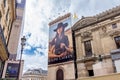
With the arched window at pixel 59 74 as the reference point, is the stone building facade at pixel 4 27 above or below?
above

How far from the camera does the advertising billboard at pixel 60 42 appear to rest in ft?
67.0

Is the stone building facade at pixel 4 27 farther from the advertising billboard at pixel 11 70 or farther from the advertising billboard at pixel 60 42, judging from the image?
the advertising billboard at pixel 11 70

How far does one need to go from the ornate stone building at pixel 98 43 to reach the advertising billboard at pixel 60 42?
3.98 feet

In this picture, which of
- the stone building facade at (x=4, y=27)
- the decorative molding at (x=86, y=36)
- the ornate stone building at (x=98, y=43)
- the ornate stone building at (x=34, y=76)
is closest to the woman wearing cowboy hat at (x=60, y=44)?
the ornate stone building at (x=98, y=43)

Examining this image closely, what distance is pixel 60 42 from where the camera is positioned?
22047mm

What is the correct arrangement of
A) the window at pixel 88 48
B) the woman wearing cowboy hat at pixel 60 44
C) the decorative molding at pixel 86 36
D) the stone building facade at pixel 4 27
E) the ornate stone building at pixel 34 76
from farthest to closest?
1. the ornate stone building at pixel 34 76
2. the woman wearing cowboy hat at pixel 60 44
3. the decorative molding at pixel 86 36
4. the window at pixel 88 48
5. the stone building facade at pixel 4 27

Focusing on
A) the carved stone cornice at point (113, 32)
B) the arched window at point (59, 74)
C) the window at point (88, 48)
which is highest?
the carved stone cornice at point (113, 32)

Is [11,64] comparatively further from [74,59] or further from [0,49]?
[0,49]

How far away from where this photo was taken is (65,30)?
2208 cm

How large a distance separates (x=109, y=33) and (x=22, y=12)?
1580 inches

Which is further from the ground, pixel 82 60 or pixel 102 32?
pixel 102 32

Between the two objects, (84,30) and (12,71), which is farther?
(12,71)

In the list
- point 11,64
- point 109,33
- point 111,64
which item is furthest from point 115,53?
point 11,64

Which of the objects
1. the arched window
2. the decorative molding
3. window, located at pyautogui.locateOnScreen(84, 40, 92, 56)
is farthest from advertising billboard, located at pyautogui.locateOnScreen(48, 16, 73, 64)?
window, located at pyautogui.locateOnScreen(84, 40, 92, 56)
